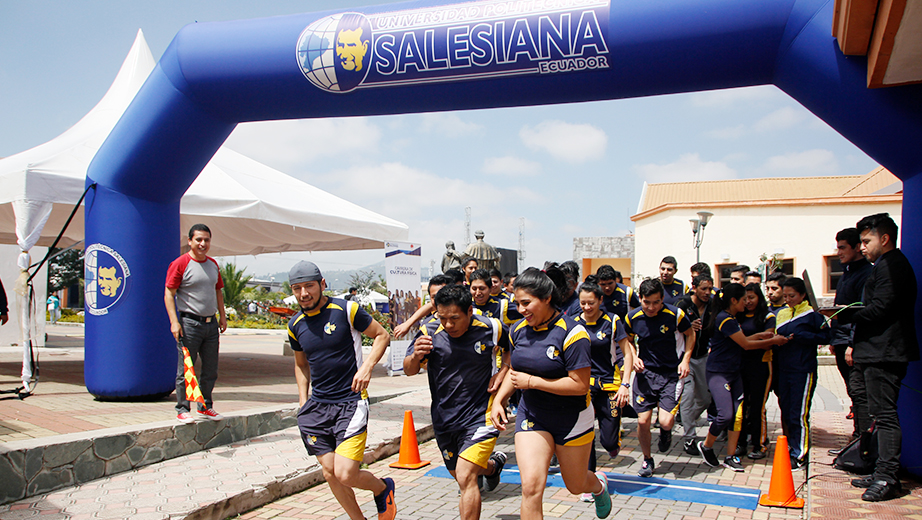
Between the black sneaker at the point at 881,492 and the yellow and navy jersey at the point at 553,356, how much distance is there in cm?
232

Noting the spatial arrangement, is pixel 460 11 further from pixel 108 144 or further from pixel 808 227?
pixel 808 227

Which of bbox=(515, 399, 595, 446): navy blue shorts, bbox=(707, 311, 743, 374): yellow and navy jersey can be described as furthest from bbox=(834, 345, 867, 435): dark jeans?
bbox=(515, 399, 595, 446): navy blue shorts

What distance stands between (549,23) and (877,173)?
29.2 meters

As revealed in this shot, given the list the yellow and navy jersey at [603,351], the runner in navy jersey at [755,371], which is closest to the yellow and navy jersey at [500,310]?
the yellow and navy jersey at [603,351]

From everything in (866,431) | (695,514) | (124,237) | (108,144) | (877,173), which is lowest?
(695,514)

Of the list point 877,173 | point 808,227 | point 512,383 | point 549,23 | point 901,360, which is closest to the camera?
point 512,383

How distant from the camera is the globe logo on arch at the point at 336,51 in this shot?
6582 mm

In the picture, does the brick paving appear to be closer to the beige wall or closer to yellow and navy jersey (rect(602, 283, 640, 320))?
yellow and navy jersey (rect(602, 283, 640, 320))

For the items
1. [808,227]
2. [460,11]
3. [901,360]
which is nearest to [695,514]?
[901,360]

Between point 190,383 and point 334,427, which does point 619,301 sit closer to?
point 334,427

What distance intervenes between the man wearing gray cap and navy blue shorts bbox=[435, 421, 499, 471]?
0.48 m

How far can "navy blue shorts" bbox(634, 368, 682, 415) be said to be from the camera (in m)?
6.21

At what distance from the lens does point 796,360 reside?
646 cm

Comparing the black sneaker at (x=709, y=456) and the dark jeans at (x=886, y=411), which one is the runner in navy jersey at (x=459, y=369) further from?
the black sneaker at (x=709, y=456)
